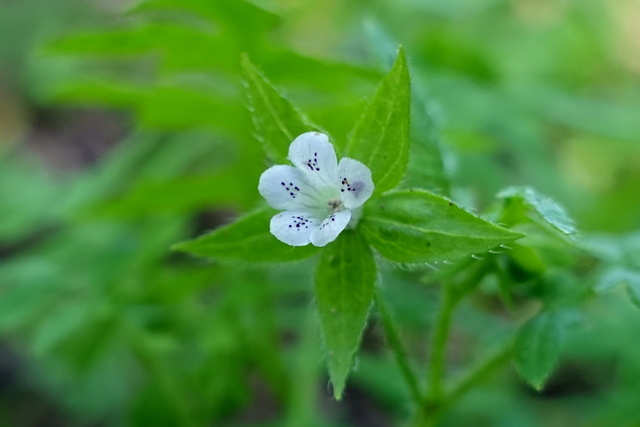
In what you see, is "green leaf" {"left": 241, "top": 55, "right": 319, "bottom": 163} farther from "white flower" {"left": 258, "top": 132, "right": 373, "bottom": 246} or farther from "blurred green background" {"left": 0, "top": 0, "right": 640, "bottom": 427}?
"blurred green background" {"left": 0, "top": 0, "right": 640, "bottom": 427}

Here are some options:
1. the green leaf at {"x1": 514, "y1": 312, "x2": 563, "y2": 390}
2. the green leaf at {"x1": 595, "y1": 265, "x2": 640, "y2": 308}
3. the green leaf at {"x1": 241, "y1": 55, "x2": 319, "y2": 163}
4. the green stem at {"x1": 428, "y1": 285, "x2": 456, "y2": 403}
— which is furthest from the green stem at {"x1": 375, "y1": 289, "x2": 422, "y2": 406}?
the green leaf at {"x1": 595, "y1": 265, "x2": 640, "y2": 308}

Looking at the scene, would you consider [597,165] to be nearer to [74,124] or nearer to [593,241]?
[593,241]

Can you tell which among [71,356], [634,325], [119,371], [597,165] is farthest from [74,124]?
[634,325]

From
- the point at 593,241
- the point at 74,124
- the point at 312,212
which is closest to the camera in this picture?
the point at 312,212

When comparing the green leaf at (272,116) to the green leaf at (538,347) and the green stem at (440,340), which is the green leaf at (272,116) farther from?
the green leaf at (538,347)

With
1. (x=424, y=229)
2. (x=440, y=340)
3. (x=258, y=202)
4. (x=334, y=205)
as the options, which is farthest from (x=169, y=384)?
(x=424, y=229)

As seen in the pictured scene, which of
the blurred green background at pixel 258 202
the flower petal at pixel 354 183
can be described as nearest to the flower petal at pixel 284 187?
the flower petal at pixel 354 183
